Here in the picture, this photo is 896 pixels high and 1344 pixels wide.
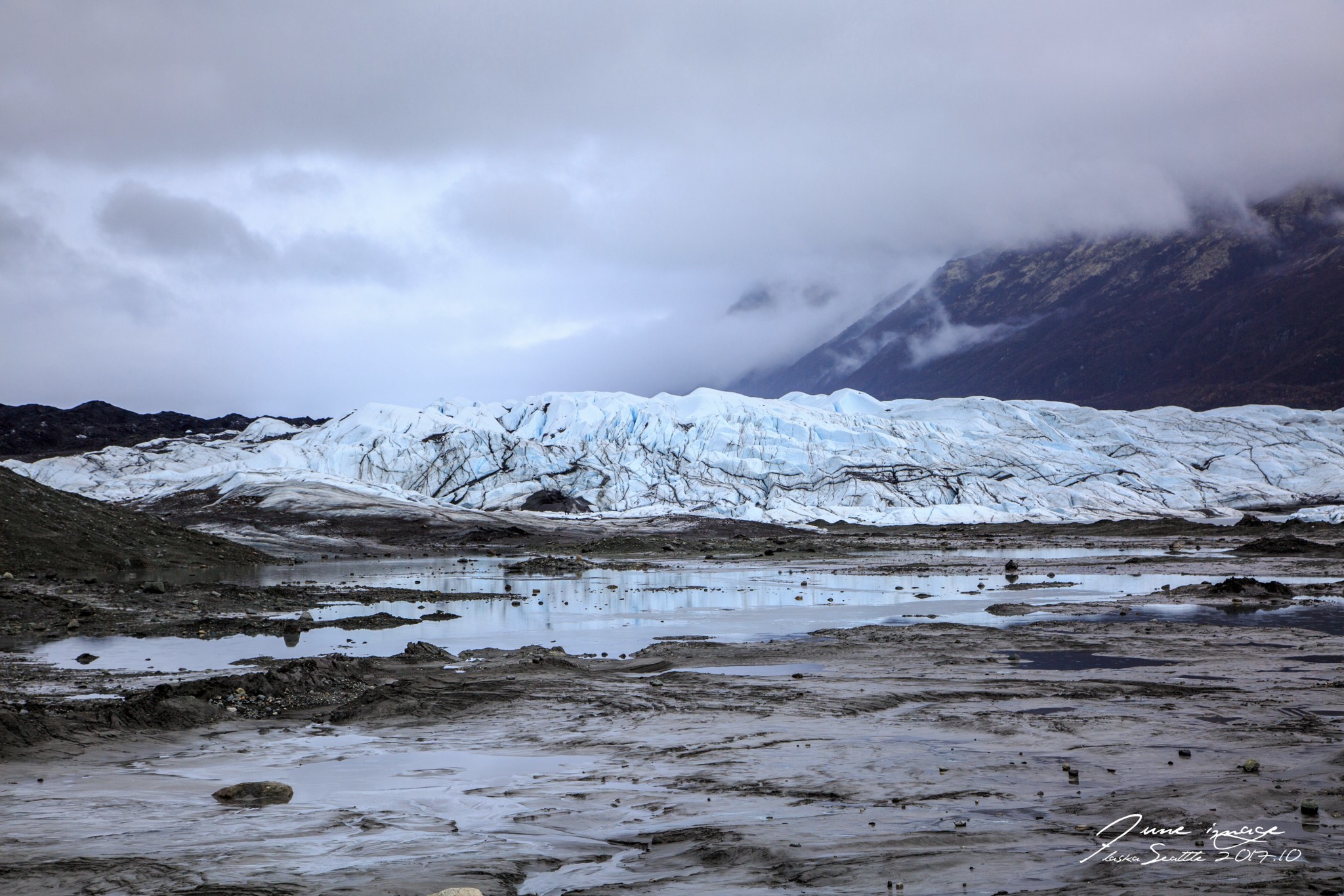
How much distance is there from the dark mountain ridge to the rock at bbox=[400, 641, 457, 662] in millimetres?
135611

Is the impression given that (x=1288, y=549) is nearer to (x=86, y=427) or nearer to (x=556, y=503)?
(x=556, y=503)

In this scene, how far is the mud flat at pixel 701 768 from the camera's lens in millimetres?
6961

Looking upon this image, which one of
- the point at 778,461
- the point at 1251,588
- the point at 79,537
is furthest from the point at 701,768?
the point at 778,461

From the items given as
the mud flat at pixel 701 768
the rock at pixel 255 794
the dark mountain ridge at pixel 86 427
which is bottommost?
the mud flat at pixel 701 768

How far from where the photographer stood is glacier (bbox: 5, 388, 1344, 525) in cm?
9950

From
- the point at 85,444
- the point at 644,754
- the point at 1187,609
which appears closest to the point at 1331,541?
the point at 1187,609

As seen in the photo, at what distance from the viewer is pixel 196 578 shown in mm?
36281

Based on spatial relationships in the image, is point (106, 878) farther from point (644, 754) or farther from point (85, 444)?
point (85, 444)

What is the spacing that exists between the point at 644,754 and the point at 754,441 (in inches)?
4137

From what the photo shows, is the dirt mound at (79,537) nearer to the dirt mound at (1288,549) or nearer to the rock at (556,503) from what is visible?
the dirt mound at (1288,549)

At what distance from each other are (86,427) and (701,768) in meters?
178

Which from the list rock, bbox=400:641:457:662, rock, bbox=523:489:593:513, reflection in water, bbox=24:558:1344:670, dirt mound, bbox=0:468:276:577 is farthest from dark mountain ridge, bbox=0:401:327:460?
rock, bbox=400:641:457:662
